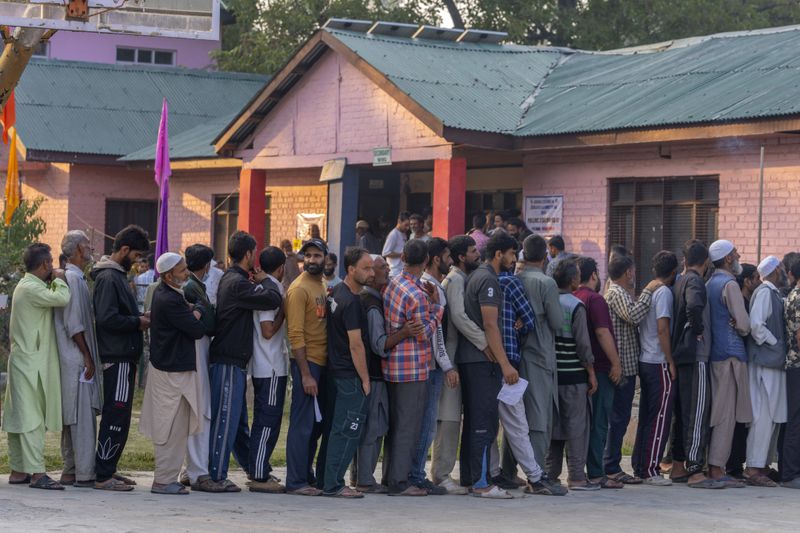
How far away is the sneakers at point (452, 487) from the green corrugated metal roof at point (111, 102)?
18184mm

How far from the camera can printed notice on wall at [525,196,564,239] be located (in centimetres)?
1925

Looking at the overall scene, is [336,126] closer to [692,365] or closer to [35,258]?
[692,365]

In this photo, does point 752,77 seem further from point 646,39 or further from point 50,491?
point 646,39

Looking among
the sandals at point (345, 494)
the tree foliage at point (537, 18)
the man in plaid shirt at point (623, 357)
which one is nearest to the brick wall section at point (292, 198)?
the tree foliage at point (537, 18)

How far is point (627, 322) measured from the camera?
456 inches

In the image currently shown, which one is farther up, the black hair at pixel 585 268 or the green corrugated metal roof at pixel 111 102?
the green corrugated metal roof at pixel 111 102

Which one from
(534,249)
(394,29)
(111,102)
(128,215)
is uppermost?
(394,29)

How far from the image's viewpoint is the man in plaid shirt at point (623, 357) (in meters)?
11.6

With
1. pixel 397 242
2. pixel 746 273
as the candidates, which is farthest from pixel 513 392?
pixel 397 242

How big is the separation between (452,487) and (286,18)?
91.1 feet

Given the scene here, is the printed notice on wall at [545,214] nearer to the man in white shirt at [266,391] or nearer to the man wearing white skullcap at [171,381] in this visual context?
the man in white shirt at [266,391]

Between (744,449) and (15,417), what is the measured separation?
19.8ft

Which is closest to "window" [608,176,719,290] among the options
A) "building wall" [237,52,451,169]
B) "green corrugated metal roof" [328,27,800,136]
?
"green corrugated metal roof" [328,27,800,136]

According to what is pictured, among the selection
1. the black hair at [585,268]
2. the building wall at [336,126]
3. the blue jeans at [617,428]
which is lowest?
the blue jeans at [617,428]
